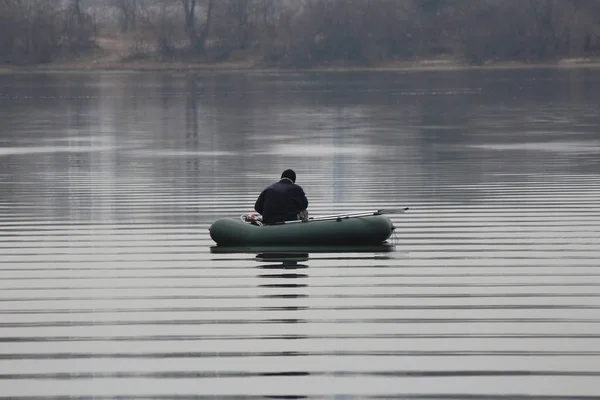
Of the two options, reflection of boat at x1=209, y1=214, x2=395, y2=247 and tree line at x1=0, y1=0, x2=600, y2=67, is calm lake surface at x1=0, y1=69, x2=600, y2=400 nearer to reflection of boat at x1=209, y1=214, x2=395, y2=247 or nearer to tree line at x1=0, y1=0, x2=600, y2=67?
reflection of boat at x1=209, y1=214, x2=395, y2=247

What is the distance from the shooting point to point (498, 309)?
36.0 feet

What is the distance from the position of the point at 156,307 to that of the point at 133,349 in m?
1.51

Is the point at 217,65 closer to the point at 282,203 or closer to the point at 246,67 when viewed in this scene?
the point at 246,67

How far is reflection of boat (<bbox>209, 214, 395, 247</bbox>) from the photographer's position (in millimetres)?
14172

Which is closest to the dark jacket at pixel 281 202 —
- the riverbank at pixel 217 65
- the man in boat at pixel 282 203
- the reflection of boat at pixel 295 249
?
the man in boat at pixel 282 203

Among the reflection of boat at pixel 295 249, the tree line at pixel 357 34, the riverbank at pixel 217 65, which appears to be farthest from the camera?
the tree line at pixel 357 34

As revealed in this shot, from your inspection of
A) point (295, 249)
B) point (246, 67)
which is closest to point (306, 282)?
point (295, 249)

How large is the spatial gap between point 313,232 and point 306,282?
1927 millimetres

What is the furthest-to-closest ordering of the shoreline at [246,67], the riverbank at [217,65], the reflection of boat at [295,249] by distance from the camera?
the riverbank at [217,65]
the shoreline at [246,67]
the reflection of boat at [295,249]

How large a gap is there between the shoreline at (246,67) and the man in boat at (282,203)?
101 meters

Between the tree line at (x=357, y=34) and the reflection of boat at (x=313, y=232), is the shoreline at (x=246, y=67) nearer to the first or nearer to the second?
the tree line at (x=357, y=34)

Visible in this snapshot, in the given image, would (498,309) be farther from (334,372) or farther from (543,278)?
(334,372)

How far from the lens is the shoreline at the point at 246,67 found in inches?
4555

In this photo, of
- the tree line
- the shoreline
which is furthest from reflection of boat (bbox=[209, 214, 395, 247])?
the tree line
